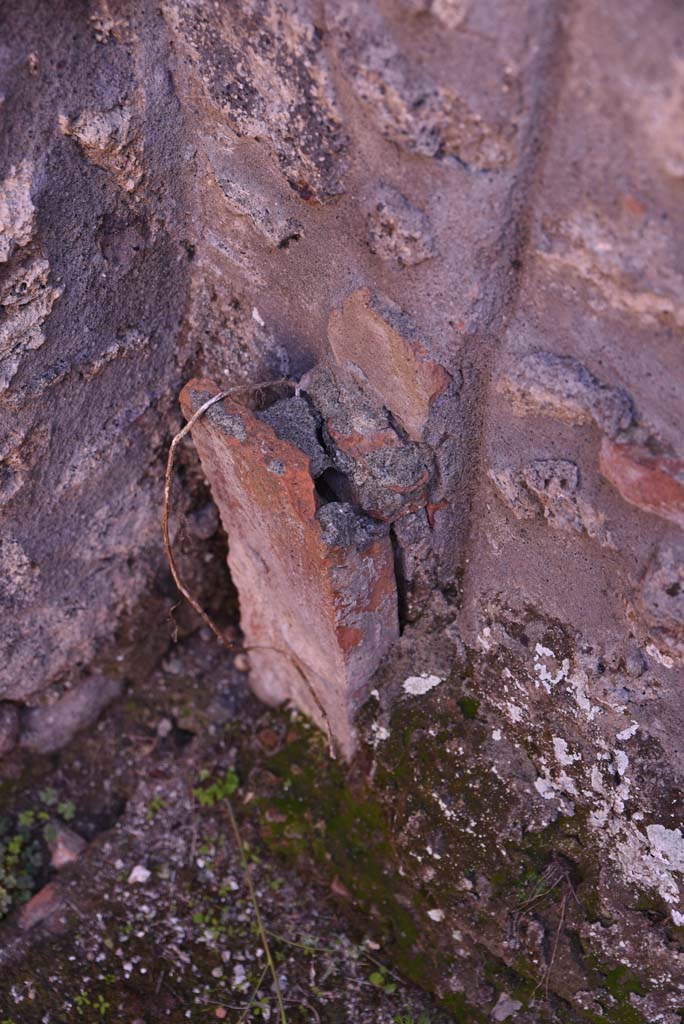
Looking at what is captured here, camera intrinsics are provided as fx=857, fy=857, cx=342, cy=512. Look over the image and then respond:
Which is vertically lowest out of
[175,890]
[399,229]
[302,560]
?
[175,890]

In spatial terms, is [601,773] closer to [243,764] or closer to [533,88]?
[243,764]

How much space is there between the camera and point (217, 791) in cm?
237

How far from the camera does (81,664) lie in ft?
7.86

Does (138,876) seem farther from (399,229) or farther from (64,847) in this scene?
(399,229)

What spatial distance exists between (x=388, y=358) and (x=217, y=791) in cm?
139

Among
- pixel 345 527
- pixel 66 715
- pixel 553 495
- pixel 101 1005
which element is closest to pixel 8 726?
pixel 66 715

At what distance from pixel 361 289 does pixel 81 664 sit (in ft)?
4.59

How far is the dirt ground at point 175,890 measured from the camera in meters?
2.00

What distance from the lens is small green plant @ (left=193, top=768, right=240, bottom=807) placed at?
7.77ft

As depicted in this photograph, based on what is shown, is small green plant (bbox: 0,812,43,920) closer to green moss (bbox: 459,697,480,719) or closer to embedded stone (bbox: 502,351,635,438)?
green moss (bbox: 459,697,480,719)

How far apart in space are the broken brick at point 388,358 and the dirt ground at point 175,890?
3.59 feet

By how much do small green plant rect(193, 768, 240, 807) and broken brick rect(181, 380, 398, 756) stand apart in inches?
13.0

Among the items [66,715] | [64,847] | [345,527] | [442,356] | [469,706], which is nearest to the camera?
[442,356]

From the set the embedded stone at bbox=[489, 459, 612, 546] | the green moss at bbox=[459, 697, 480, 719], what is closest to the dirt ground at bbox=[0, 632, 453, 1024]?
the green moss at bbox=[459, 697, 480, 719]
